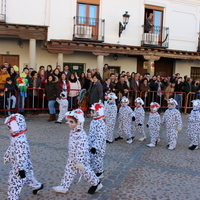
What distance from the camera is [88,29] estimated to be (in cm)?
1510

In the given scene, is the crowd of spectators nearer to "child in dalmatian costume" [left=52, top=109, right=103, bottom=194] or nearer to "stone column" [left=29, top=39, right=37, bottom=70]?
"stone column" [left=29, top=39, right=37, bottom=70]

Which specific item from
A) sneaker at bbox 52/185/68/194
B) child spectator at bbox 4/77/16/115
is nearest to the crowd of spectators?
child spectator at bbox 4/77/16/115

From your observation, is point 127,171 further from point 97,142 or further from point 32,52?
point 32,52

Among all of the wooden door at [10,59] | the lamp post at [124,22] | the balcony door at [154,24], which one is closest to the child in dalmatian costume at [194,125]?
the lamp post at [124,22]

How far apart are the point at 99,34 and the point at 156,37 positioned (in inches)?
145

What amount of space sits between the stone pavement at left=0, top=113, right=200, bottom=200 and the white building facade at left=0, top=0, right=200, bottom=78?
7598mm

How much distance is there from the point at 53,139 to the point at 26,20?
27.6 ft

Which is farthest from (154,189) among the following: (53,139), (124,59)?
(124,59)

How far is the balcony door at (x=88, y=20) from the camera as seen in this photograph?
15.0 metres

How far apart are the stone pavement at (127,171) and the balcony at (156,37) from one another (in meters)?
9.59

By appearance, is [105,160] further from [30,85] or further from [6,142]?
[30,85]

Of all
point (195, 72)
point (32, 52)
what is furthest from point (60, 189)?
point (195, 72)

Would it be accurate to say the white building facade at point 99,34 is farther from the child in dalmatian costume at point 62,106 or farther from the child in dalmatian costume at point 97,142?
the child in dalmatian costume at point 97,142

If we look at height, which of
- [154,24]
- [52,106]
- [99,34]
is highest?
[154,24]
